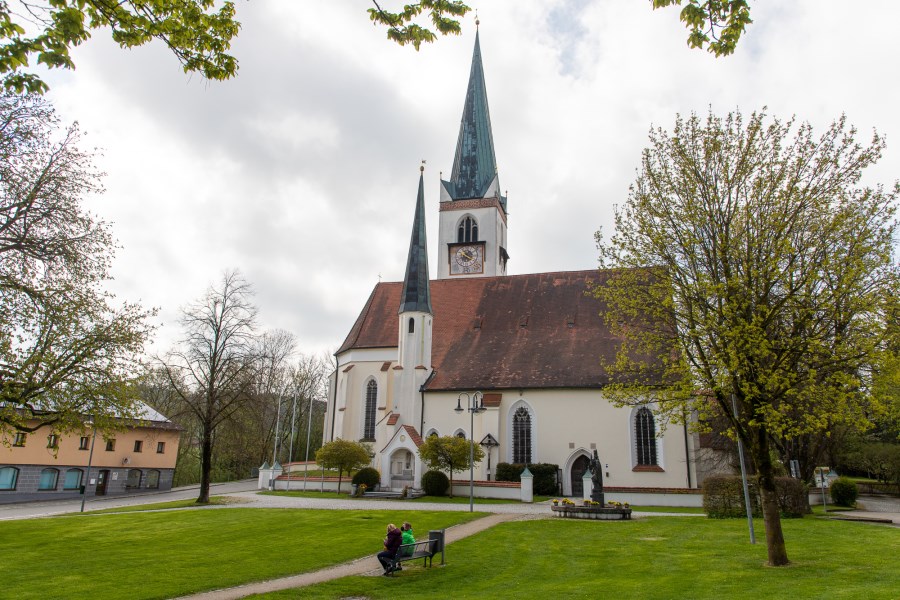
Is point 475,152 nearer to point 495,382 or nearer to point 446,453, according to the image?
point 495,382

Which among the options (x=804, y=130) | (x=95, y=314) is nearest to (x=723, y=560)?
(x=804, y=130)

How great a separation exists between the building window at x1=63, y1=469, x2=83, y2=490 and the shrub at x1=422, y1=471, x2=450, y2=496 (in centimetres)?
2413

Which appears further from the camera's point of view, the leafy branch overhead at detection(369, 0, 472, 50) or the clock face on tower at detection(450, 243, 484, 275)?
the clock face on tower at detection(450, 243, 484, 275)

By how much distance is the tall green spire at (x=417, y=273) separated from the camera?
33.6 meters

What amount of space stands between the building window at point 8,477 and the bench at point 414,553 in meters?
32.3

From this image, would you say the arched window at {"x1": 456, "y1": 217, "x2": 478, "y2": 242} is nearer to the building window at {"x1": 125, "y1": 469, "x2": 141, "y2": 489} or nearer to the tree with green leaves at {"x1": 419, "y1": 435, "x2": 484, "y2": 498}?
the tree with green leaves at {"x1": 419, "y1": 435, "x2": 484, "y2": 498}

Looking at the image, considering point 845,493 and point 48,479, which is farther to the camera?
point 48,479

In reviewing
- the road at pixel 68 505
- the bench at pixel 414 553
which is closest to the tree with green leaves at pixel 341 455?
the road at pixel 68 505

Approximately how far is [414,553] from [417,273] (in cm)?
2246

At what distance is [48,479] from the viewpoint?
36250mm

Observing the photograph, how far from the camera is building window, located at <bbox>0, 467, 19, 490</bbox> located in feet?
112

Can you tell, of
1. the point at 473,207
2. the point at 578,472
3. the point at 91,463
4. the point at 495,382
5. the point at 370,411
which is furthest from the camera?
the point at 473,207

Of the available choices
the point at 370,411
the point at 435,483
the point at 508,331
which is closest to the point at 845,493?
the point at 508,331

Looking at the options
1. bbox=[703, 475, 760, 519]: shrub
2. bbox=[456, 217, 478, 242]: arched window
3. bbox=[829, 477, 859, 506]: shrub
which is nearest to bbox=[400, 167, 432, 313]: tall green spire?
bbox=[456, 217, 478, 242]: arched window
